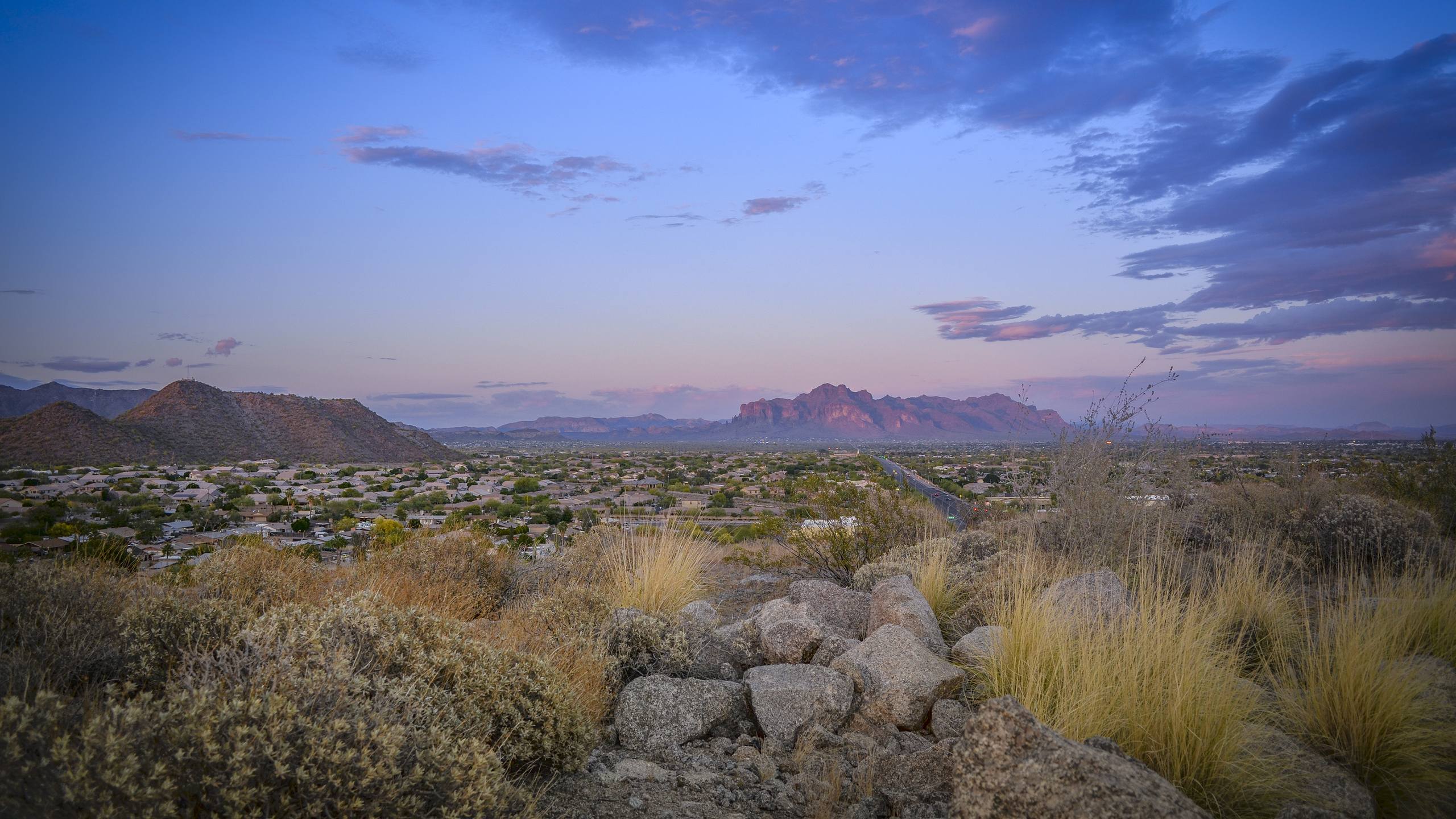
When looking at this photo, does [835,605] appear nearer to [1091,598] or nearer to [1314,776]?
[1091,598]

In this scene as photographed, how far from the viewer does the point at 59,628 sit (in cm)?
456

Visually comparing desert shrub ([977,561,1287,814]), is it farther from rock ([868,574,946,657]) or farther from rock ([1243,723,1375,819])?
rock ([868,574,946,657])

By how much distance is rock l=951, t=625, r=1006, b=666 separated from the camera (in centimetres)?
595

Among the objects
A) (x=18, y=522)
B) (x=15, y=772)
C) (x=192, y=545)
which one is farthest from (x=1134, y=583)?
(x=18, y=522)

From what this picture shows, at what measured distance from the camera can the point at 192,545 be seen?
13969 millimetres

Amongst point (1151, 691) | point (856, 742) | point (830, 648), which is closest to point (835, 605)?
point (830, 648)

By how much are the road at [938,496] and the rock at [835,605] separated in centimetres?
397

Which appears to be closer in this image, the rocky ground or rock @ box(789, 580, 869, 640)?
the rocky ground

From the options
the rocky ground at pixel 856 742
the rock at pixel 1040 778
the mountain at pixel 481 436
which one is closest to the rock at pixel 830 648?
the rocky ground at pixel 856 742

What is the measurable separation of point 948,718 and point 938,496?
2028cm

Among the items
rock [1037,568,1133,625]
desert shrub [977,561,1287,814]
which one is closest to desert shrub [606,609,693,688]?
desert shrub [977,561,1287,814]

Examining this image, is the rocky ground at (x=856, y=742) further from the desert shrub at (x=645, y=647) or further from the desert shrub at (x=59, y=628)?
the desert shrub at (x=59, y=628)

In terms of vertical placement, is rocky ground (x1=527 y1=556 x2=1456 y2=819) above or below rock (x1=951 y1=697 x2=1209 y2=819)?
below

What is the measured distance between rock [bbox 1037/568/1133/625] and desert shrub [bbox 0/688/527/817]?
4397 mm
